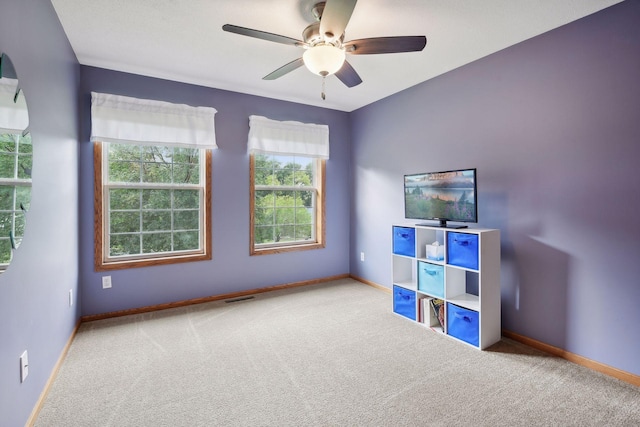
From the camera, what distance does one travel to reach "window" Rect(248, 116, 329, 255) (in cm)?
395

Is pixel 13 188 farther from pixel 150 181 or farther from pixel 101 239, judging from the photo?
pixel 150 181

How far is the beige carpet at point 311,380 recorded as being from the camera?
5.80 feet

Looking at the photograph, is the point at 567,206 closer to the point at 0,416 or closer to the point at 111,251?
the point at 0,416

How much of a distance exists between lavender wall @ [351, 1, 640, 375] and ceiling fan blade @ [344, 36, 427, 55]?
127cm

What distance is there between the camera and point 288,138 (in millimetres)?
4105

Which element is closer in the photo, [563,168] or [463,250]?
[563,168]

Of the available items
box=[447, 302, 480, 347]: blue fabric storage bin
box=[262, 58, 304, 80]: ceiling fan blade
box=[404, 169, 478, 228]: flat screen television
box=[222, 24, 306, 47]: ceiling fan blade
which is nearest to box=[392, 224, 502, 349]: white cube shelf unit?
box=[447, 302, 480, 347]: blue fabric storage bin

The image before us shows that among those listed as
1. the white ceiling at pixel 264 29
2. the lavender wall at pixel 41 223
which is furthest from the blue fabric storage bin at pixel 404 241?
the lavender wall at pixel 41 223

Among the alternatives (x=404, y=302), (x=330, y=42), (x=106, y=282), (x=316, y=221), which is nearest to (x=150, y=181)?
(x=106, y=282)

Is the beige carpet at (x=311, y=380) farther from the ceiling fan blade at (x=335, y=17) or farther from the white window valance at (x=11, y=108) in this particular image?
the ceiling fan blade at (x=335, y=17)

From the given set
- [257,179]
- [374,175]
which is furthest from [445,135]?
[257,179]

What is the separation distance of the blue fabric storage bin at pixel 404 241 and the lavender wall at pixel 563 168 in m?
0.64

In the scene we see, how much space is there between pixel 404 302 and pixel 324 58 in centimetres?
239

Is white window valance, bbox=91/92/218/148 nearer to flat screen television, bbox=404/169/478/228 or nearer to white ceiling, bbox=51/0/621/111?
white ceiling, bbox=51/0/621/111
